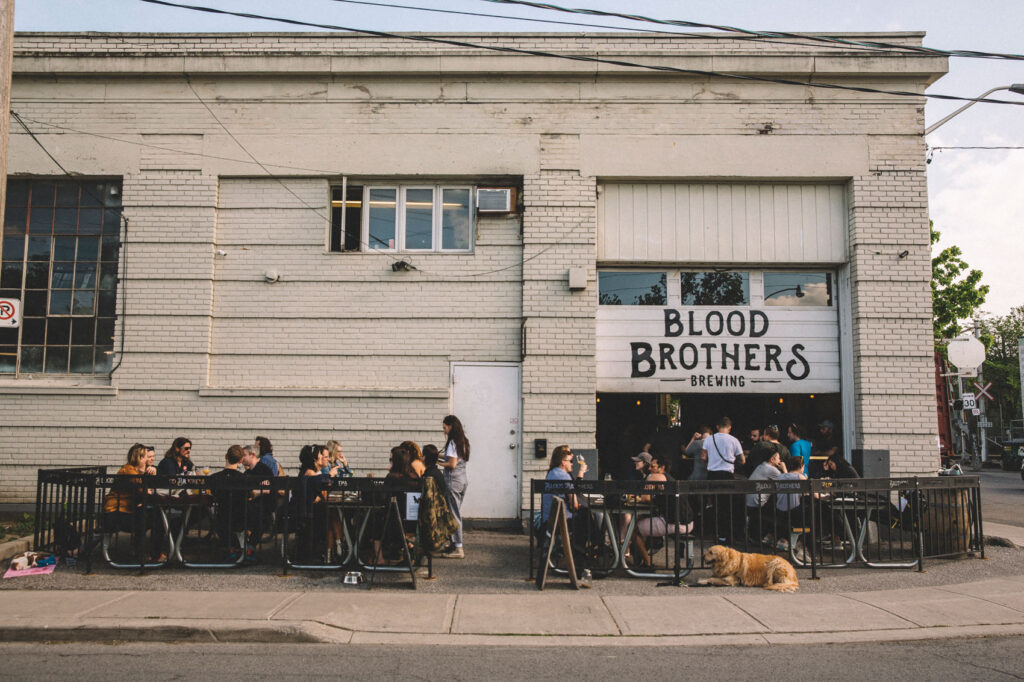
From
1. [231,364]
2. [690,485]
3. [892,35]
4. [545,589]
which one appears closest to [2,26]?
[231,364]

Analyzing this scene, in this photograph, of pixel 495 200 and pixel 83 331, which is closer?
pixel 495 200

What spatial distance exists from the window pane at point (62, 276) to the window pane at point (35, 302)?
0.25 meters

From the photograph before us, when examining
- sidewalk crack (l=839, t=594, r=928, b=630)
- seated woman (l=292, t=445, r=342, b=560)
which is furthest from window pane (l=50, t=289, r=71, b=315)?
sidewalk crack (l=839, t=594, r=928, b=630)

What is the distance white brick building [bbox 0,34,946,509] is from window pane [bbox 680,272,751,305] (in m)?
0.05

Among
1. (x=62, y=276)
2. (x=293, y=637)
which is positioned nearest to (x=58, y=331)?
(x=62, y=276)

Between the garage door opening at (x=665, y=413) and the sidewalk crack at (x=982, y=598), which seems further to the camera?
the garage door opening at (x=665, y=413)

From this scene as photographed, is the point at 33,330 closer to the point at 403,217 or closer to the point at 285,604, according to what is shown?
the point at 403,217

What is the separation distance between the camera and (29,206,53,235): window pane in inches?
460

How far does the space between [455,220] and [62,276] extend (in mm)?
6264

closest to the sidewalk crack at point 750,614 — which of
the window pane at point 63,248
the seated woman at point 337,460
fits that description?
the seated woman at point 337,460

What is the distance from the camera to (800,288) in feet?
38.0

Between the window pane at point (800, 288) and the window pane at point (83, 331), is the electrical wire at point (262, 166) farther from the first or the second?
the window pane at point (800, 288)

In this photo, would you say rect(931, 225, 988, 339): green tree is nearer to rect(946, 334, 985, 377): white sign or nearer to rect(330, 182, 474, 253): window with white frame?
rect(946, 334, 985, 377): white sign

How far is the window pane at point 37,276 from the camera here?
11570 mm
